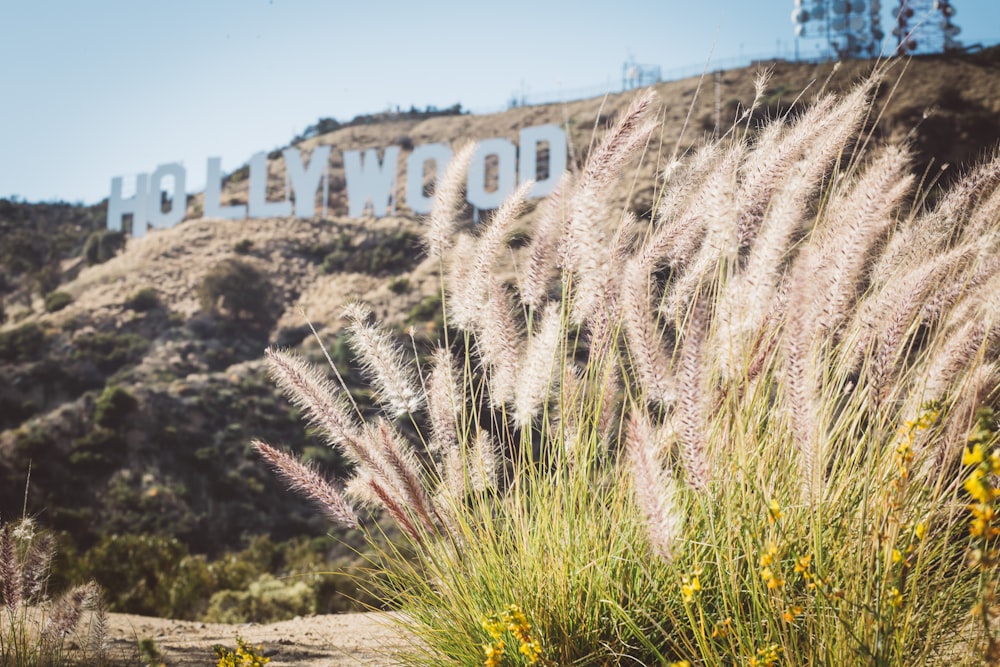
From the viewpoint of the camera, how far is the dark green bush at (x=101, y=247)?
2966cm

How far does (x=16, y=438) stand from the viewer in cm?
1744

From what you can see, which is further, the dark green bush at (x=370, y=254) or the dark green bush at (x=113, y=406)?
the dark green bush at (x=370, y=254)

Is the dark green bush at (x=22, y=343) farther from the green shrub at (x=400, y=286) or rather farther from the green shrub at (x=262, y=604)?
the green shrub at (x=262, y=604)

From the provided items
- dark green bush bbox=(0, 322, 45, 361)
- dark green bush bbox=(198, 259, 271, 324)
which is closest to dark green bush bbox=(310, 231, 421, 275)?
dark green bush bbox=(198, 259, 271, 324)

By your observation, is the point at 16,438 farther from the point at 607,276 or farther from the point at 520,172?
the point at 607,276

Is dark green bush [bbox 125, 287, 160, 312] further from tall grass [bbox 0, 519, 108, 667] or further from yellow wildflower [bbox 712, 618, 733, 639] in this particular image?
yellow wildflower [bbox 712, 618, 733, 639]

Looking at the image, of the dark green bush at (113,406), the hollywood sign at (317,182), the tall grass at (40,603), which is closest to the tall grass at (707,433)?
the tall grass at (40,603)

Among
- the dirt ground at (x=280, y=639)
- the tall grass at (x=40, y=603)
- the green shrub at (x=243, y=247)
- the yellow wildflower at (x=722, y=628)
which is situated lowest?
the dirt ground at (x=280, y=639)

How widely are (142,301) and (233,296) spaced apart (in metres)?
3.23

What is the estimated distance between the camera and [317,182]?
2958cm

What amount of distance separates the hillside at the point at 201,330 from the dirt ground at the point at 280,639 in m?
3.70

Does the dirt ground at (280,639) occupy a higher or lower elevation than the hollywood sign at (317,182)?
lower

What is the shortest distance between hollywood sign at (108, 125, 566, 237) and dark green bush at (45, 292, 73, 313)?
5.89m

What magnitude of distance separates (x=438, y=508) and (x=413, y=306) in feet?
67.1
